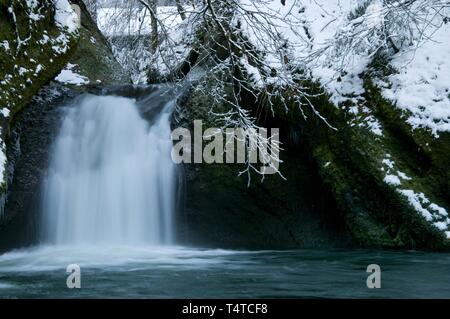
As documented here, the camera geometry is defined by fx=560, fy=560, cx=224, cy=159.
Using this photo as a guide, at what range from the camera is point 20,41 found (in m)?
6.88

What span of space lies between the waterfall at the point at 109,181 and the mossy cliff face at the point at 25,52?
1137mm

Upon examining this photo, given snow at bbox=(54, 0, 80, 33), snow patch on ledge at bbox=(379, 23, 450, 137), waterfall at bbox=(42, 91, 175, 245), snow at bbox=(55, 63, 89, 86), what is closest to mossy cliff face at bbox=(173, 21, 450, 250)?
snow patch on ledge at bbox=(379, 23, 450, 137)

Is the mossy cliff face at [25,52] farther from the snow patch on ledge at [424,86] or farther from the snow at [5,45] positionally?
the snow patch on ledge at [424,86]

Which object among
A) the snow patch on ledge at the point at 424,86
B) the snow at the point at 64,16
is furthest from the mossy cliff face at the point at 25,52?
the snow patch on ledge at the point at 424,86

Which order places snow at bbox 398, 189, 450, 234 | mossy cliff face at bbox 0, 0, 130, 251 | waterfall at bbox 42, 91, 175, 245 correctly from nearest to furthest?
1. snow at bbox 398, 189, 450, 234
2. mossy cliff face at bbox 0, 0, 130, 251
3. waterfall at bbox 42, 91, 175, 245

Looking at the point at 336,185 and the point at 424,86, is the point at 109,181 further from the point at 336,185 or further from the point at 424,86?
the point at 424,86

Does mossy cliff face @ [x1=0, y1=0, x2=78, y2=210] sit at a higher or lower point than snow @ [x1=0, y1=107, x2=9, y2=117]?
higher

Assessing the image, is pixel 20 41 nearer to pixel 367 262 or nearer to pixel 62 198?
pixel 62 198

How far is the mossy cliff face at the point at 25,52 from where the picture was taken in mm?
6520

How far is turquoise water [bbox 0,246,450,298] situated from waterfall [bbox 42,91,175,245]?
40 cm

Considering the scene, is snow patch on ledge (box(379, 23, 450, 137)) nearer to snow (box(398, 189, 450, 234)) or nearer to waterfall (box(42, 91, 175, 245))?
snow (box(398, 189, 450, 234))

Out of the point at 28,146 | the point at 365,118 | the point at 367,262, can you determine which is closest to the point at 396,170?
the point at 365,118

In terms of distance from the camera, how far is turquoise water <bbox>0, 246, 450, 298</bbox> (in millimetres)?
4605
